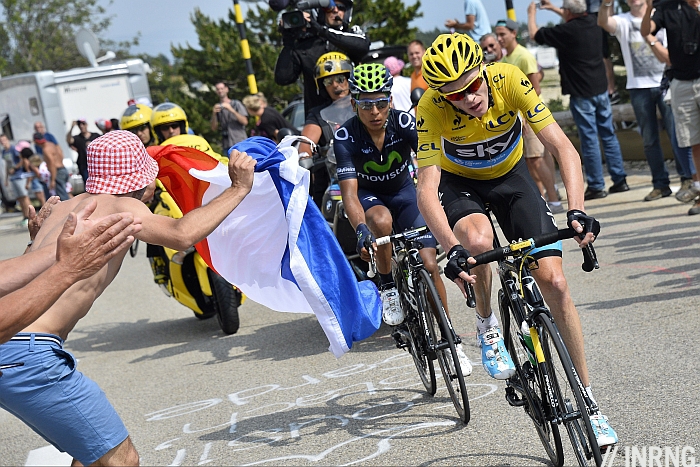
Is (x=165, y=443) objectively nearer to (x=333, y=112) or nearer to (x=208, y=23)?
(x=333, y=112)

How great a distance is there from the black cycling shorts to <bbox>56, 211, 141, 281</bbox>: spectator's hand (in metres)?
2.47

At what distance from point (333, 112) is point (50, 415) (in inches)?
195

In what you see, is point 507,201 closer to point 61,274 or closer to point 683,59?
point 61,274

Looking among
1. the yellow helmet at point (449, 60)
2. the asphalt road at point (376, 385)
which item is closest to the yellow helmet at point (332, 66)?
the asphalt road at point (376, 385)

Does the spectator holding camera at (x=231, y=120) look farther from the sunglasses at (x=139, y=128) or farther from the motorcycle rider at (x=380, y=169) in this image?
the motorcycle rider at (x=380, y=169)

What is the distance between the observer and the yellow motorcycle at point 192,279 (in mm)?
9312

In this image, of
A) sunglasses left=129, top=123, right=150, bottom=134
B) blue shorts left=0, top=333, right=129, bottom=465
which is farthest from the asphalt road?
sunglasses left=129, top=123, right=150, bottom=134

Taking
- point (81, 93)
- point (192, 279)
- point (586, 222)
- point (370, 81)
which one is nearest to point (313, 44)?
point (192, 279)

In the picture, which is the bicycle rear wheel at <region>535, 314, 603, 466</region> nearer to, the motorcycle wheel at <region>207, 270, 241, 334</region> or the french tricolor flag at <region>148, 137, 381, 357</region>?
the french tricolor flag at <region>148, 137, 381, 357</region>

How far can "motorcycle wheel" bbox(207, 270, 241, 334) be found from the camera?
9.26 meters

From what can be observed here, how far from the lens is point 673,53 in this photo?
1030cm

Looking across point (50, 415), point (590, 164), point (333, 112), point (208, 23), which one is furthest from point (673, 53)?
point (208, 23)

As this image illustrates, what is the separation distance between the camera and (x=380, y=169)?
7375 mm

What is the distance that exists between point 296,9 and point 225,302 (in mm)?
3336
